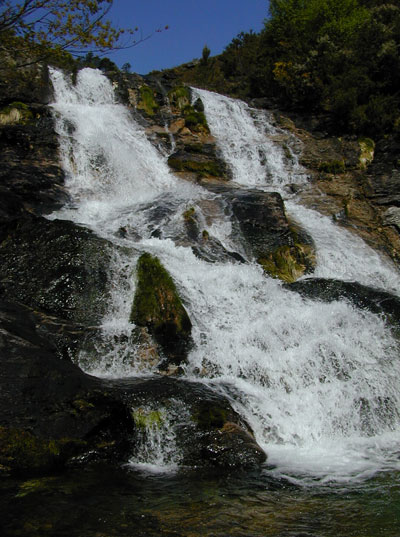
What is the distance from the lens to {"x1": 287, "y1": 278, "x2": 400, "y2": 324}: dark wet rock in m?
9.98

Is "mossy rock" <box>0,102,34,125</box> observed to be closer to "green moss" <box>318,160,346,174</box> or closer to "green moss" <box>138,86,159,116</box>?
"green moss" <box>138,86,159,116</box>

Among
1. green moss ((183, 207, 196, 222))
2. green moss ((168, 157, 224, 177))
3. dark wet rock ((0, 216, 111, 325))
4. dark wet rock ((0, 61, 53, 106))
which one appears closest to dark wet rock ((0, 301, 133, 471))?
dark wet rock ((0, 216, 111, 325))

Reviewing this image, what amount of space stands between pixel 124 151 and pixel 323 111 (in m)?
12.7

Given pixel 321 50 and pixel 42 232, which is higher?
pixel 321 50

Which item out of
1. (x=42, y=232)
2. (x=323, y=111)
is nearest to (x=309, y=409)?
(x=42, y=232)

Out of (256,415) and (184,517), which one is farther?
(256,415)

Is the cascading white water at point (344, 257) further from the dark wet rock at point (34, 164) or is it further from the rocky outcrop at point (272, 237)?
the dark wet rock at point (34, 164)

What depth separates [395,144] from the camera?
20.5 m

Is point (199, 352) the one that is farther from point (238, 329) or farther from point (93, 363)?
point (93, 363)

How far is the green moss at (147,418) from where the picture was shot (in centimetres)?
583

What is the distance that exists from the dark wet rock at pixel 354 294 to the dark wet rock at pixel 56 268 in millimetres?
4620

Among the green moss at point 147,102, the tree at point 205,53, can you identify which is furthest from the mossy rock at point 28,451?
the tree at point 205,53

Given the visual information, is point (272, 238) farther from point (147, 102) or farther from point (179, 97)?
point (179, 97)

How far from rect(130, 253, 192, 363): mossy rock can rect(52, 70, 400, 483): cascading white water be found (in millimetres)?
310
